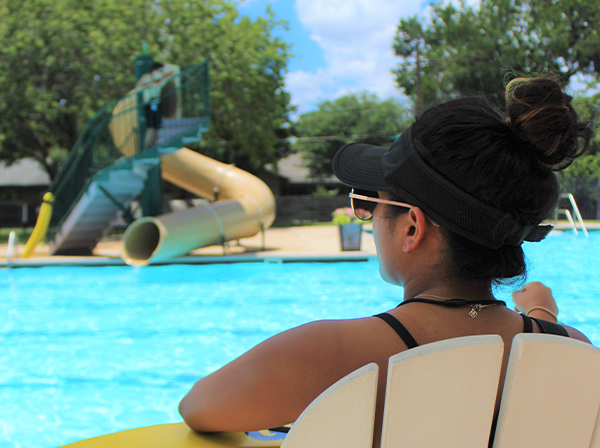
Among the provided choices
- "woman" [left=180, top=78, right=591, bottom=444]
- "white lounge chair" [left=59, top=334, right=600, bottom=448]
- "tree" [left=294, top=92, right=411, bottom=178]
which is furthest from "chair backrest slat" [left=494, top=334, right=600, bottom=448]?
"tree" [left=294, top=92, right=411, bottom=178]

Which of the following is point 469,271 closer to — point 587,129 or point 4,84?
point 587,129

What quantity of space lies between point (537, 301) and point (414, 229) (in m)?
0.55

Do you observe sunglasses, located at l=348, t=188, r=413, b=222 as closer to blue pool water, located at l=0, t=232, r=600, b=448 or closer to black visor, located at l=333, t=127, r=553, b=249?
black visor, located at l=333, t=127, r=553, b=249

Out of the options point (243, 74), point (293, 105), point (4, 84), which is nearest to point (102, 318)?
point (4, 84)

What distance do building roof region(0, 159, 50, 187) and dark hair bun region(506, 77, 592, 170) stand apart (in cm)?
3535

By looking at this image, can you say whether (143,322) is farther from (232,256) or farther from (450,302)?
(450,302)

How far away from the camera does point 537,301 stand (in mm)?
1475

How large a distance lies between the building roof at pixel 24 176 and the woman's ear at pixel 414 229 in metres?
35.2

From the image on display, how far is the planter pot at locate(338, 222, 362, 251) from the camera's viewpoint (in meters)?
11.9

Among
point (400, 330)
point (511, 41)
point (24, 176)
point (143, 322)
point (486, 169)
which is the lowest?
point (143, 322)

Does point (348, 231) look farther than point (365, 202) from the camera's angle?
Yes

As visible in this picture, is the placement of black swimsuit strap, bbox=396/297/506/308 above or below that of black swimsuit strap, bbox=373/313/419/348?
above

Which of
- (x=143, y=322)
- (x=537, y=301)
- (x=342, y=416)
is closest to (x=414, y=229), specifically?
(x=342, y=416)

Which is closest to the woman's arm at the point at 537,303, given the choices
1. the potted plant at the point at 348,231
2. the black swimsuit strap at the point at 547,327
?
the black swimsuit strap at the point at 547,327
